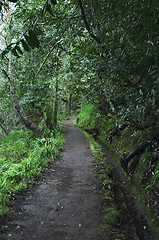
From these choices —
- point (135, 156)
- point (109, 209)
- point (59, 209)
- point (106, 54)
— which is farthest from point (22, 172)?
point (106, 54)

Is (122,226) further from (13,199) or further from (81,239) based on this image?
(13,199)

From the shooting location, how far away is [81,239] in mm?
2758

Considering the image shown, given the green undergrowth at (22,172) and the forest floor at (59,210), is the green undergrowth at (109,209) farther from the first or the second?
the green undergrowth at (22,172)

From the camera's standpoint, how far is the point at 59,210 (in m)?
3.60

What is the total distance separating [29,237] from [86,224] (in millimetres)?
962

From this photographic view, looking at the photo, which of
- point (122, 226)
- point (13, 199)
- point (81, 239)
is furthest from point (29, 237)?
point (122, 226)

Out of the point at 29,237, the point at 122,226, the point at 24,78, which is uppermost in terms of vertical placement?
the point at 24,78

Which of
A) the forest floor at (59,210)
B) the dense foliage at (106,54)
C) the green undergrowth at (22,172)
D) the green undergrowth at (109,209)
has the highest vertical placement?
the dense foliage at (106,54)

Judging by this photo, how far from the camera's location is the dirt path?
286 centimetres

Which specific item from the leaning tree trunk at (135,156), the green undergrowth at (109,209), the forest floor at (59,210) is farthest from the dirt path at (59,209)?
the leaning tree trunk at (135,156)

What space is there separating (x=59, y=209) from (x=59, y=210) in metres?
0.04

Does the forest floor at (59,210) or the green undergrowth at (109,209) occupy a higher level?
the forest floor at (59,210)

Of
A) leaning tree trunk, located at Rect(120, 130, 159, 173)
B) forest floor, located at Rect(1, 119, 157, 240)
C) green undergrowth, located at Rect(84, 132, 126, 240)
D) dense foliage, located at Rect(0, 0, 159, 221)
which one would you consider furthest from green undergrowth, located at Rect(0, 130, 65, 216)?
leaning tree trunk, located at Rect(120, 130, 159, 173)

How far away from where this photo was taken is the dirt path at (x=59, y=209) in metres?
2.86
